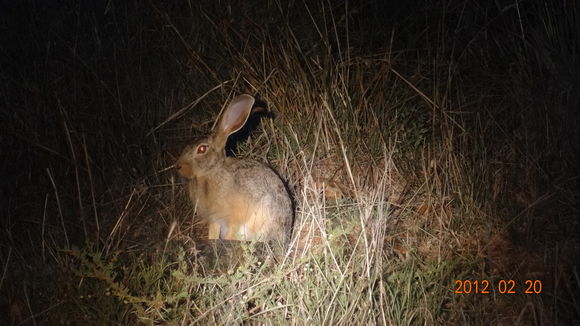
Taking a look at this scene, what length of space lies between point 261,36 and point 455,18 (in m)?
1.41

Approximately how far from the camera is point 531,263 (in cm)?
331

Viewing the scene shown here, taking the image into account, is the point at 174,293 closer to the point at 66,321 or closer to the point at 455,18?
the point at 66,321

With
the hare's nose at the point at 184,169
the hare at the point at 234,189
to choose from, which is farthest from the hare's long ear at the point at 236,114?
the hare's nose at the point at 184,169

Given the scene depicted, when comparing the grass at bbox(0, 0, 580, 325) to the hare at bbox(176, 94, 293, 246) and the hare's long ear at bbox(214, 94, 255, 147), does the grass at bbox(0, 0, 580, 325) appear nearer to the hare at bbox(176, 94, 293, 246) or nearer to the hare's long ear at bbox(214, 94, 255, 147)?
the hare at bbox(176, 94, 293, 246)

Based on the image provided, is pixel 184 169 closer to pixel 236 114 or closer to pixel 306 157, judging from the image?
pixel 236 114

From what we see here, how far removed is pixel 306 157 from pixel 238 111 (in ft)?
Answer: 1.96

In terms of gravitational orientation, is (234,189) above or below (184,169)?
below

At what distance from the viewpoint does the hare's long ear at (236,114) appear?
401 centimetres

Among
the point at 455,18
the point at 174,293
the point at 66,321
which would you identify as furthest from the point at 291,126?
the point at 66,321
